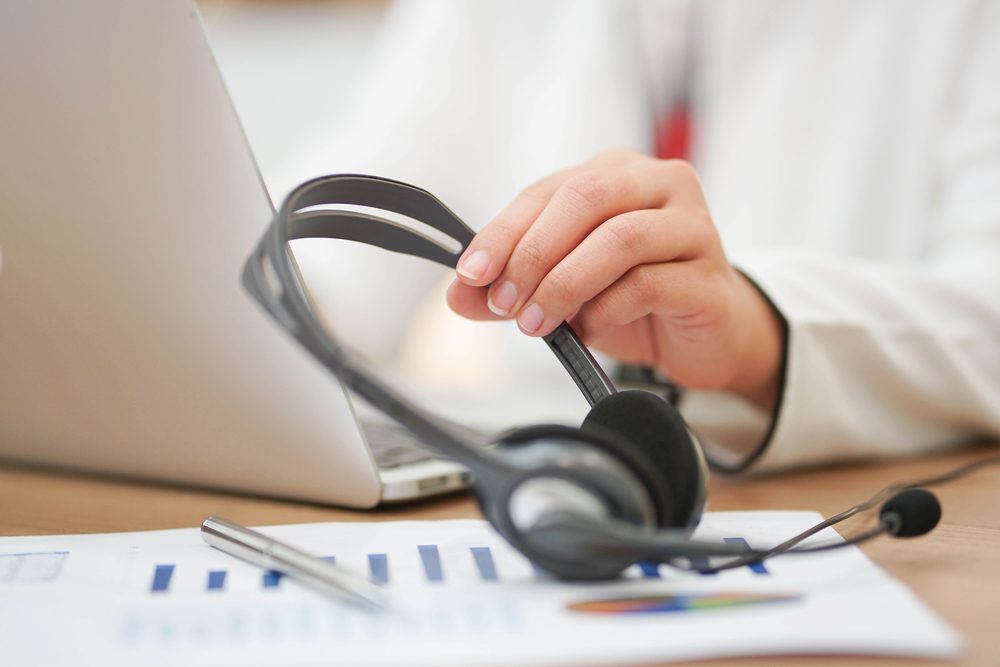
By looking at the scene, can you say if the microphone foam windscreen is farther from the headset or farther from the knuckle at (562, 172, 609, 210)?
the knuckle at (562, 172, 609, 210)

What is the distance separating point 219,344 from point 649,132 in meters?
0.78

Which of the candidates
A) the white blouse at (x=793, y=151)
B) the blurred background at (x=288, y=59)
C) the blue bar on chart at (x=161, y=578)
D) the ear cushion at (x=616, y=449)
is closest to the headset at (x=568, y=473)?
the ear cushion at (x=616, y=449)

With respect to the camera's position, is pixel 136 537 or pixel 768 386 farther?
pixel 768 386

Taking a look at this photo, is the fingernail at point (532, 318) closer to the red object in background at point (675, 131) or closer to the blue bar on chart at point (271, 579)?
the blue bar on chart at point (271, 579)

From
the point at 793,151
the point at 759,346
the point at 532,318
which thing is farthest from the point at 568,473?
the point at 793,151

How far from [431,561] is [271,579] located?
0.06 m

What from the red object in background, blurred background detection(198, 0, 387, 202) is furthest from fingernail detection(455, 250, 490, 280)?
blurred background detection(198, 0, 387, 202)

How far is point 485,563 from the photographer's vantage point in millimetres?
319

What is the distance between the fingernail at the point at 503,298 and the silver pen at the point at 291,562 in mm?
142

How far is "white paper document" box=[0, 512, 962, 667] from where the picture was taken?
243 millimetres

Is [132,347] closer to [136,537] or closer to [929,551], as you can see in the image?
[136,537]

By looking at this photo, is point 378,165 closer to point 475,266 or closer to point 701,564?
point 475,266

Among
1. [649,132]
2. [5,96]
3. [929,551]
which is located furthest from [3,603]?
[649,132]

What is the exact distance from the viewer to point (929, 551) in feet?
1.14
